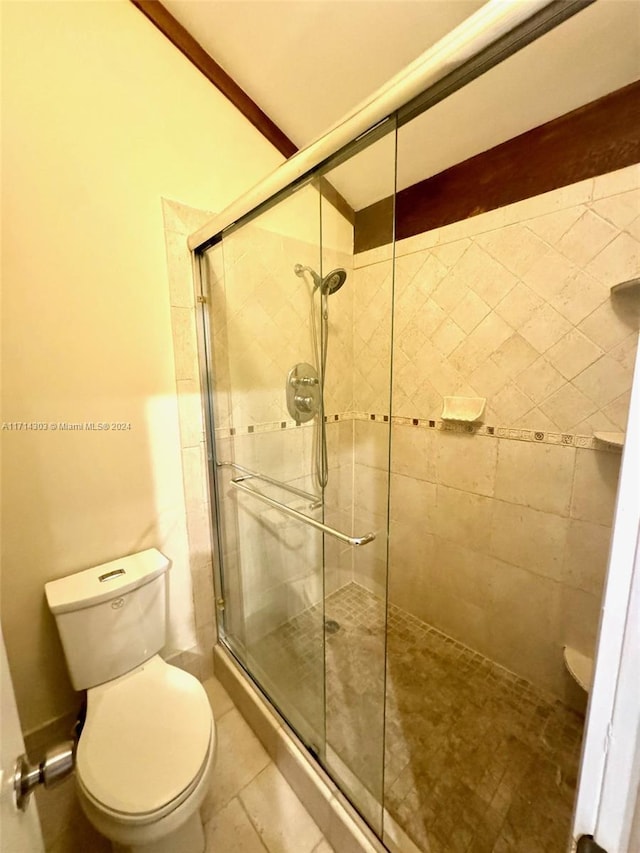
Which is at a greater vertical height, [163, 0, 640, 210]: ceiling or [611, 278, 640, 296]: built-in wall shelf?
[163, 0, 640, 210]: ceiling

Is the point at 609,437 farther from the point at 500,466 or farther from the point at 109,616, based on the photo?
the point at 109,616

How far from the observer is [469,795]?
1.12 meters

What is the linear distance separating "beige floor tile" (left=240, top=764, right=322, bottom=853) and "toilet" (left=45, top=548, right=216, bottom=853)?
7.3 inches

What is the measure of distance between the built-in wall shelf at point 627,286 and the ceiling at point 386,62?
0.62 metres

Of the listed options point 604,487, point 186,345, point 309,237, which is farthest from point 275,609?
point 309,237

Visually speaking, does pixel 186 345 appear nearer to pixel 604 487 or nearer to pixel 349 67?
pixel 349 67

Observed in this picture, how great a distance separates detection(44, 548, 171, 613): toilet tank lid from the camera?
109 cm

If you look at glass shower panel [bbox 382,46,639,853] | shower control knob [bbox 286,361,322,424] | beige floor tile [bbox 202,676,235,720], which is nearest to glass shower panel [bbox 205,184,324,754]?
shower control knob [bbox 286,361,322,424]

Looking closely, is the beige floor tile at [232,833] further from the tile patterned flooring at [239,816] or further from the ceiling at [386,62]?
the ceiling at [386,62]

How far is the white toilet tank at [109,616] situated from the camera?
1100 millimetres

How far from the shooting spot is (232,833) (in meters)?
1.05

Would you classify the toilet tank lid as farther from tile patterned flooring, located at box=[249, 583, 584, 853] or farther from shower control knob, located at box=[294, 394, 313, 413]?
shower control knob, located at box=[294, 394, 313, 413]

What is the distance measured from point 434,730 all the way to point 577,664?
625 mm

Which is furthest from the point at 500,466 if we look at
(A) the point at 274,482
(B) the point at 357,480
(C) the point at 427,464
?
(A) the point at 274,482
